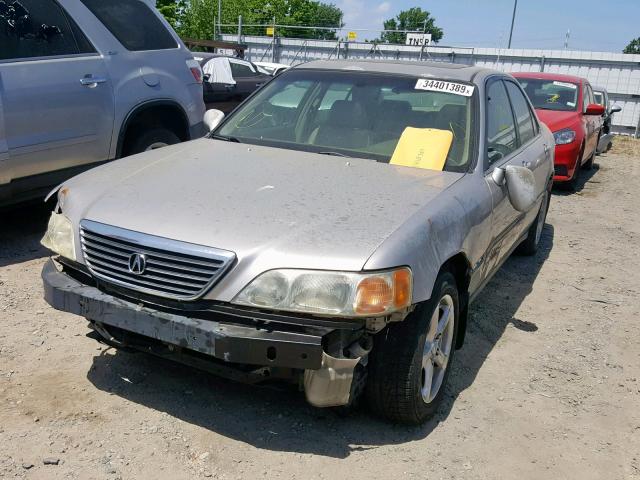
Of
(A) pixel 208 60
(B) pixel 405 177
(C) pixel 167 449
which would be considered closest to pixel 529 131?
(B) pixel 405 177

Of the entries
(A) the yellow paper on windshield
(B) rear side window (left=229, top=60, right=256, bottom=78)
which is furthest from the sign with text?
(A) the yellow paper on windshield

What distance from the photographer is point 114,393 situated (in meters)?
3.19

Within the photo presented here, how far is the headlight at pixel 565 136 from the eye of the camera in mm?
8758

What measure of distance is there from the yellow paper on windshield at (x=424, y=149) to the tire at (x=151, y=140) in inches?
106

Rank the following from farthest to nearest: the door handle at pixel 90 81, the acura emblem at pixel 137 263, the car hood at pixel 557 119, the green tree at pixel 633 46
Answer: the green tree at pixel 633 46 → the car hood at pixel 557 119 → the door handle at pixel 90 81 → the acura emblem at pixel 137 263

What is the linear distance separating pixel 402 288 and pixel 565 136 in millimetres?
7089

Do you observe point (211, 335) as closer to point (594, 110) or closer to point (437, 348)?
point (437, 348)

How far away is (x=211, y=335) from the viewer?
8.27ft

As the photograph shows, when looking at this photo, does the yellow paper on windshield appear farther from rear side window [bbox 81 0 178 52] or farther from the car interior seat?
rear side window [bbox 81 0 178 52]

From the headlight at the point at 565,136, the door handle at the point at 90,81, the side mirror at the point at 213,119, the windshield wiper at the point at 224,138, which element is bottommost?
the headlight at the point at 565,136

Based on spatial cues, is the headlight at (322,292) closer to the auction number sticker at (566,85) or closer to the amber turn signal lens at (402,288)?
the amber turn signal lens at (402,288)

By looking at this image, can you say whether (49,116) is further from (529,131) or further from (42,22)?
(529,131)

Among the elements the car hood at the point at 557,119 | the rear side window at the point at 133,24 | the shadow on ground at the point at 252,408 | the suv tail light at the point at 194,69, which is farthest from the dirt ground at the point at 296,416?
the car hood at the point at 557,119

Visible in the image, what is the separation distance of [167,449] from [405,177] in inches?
68.7
